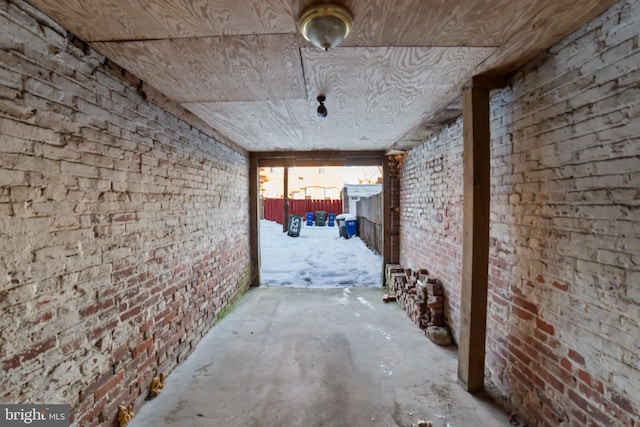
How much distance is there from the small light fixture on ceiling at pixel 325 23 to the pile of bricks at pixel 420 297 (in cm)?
287

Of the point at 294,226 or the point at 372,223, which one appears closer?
the point at 372,223

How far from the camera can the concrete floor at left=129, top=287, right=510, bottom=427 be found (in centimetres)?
189

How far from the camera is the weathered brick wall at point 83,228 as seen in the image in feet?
4.03

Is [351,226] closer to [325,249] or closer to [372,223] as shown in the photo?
[372,223]

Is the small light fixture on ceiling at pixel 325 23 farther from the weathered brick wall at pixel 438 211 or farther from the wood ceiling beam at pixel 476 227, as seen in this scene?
the weathered brick wall at pixel 438 211

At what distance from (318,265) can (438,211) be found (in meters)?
3.72

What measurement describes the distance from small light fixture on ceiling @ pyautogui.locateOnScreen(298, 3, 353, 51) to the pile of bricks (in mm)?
2872

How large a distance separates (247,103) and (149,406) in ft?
8.52

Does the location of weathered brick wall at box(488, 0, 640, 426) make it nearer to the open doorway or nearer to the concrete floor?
the concrete floor

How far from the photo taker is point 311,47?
62.4 inches

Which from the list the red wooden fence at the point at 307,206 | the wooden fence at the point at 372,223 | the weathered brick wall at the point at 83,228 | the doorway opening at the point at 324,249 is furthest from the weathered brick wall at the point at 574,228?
the red wooden fence at the point at 307,206

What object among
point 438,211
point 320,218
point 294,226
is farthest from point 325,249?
point 320,218

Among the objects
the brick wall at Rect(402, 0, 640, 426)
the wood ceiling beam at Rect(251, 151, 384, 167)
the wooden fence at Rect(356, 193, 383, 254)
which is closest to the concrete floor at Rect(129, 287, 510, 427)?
the brick wall at Rect(402, 0, 640, 426)

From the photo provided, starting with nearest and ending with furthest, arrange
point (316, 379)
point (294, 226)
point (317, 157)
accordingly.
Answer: point (316, 379)
point (317, 157)
point (294, 226)
